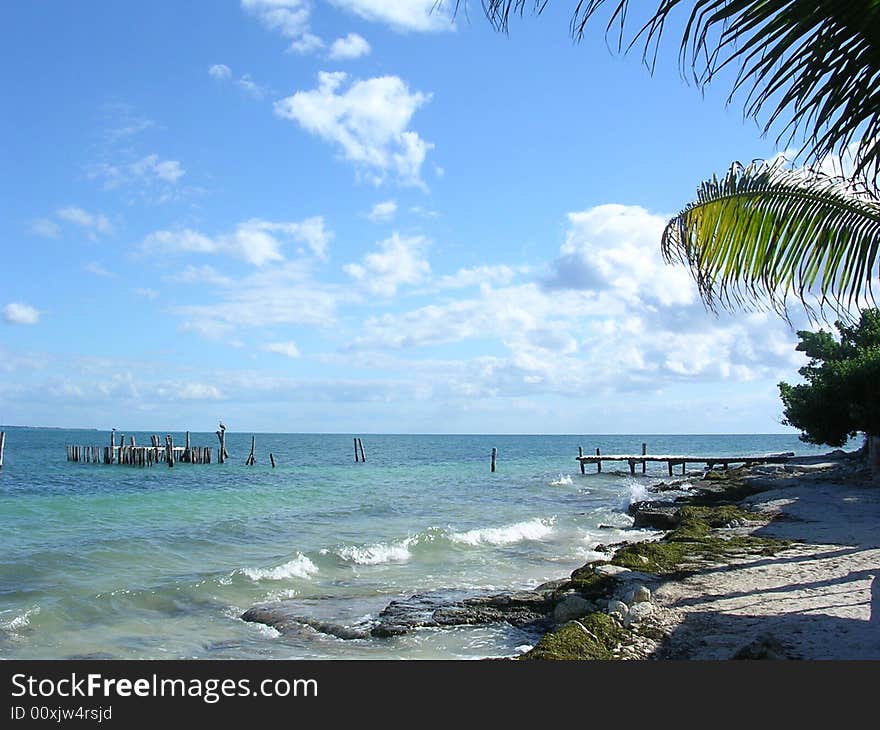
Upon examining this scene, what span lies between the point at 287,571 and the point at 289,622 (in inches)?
159

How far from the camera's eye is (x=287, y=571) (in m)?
14.9

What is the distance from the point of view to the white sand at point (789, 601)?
715 cm

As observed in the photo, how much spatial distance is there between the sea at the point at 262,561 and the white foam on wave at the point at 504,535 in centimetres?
6

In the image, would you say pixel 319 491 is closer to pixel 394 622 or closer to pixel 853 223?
pixel 394 622

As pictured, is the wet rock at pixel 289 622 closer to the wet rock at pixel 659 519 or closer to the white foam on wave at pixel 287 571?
the white foam on wave at pixel 287 571

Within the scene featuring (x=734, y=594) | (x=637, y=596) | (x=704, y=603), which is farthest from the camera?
(x=734, y=594)

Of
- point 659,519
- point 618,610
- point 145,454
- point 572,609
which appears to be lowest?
point 659,519

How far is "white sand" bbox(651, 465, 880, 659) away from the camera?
7.15m

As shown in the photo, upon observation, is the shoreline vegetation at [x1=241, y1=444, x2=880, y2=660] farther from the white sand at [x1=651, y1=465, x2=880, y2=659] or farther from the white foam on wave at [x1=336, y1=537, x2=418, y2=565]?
the white foam on wave at [x1=336, y1=537, x2=418, y2=565]

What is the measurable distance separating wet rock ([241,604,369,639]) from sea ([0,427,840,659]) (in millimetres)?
208

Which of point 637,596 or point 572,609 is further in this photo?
point 572,609

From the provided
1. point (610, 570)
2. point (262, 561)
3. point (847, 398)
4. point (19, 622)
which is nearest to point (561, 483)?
point (847, 398)

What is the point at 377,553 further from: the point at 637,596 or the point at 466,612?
the point at 637,596

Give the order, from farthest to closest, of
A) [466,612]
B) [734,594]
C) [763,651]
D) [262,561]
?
[262,561] < [466,612] < [734,594] < [763,651]
